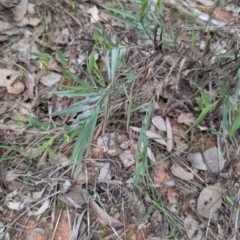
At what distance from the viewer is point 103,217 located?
118 centimetres

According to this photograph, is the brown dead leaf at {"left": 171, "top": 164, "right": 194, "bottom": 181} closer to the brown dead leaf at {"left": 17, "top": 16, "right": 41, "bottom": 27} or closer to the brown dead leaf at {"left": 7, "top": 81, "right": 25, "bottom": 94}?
the brown dead leaf at {"left": 7, "top": 81, "right": 25, "bottom": 94}

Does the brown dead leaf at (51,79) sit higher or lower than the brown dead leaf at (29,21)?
lower

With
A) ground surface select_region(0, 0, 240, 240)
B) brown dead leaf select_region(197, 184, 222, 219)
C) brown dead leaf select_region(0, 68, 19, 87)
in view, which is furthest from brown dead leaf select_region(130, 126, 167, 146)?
brown dead leaf select_region(0, 68, 19, 87)

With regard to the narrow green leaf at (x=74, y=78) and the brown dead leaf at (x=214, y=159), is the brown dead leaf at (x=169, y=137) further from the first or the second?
the narrow green leaf at (x=74, y=78)

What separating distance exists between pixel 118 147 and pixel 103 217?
25 centimetres

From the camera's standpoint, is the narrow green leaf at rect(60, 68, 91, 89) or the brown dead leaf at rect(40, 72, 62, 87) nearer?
the narrow green leaf at rect(60, 68, 91, 89)

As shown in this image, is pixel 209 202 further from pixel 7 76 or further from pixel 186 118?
pixel 7 76

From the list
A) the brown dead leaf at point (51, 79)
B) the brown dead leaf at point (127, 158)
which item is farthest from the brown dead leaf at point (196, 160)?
the brown dead leaf at point (51, 79)

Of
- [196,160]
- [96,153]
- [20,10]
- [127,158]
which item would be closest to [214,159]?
[196,160]

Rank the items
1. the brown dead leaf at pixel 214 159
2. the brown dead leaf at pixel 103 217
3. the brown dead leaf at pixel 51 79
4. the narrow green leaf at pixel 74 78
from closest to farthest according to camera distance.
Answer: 1. the narrow green leaf at pixel 74 78
2. the brown dead leaf at pixel 103 217
3. the brown dead leaf at pixel 214 159
4. the brown dead leaf at pixel 51 79

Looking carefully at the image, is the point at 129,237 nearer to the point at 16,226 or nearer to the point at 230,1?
the point at 16,226

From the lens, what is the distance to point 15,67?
4.62 feet

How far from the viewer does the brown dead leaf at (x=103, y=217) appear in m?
1.18

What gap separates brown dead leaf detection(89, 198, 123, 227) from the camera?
1179 millimetres
